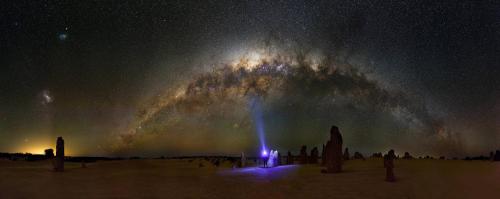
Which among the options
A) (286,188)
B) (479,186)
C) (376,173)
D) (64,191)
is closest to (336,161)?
(376,173)

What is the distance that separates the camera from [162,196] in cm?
1994

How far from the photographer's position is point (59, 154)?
124 feet

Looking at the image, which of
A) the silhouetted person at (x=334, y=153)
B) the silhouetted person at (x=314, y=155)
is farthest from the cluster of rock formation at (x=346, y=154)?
the silhouetted person at (x=334, y=153)

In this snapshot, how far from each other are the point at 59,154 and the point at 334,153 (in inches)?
901

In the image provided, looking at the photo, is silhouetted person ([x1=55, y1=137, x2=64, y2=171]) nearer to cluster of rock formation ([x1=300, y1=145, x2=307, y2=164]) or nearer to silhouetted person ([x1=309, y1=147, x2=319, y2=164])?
cluster of rock formation ([x1=300, y1=145, x2=307, y2=164])

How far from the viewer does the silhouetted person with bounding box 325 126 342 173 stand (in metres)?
28.5

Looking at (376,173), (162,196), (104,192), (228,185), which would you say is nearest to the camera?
(162,196)

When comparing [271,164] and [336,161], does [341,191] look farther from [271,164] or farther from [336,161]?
[271,164]

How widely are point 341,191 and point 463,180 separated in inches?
271

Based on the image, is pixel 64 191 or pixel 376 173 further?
pixel 376 173

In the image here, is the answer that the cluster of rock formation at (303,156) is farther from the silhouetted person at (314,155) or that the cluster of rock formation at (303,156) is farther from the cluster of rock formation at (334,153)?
the cluster of rock formation at (334,153)

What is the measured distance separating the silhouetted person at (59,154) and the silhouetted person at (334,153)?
72.4 ft

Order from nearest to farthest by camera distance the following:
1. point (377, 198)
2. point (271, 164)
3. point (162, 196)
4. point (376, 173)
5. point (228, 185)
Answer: point (377, 198) → point (162, 196) → point (228, 185) → point (376, 173) → point (271, 164)

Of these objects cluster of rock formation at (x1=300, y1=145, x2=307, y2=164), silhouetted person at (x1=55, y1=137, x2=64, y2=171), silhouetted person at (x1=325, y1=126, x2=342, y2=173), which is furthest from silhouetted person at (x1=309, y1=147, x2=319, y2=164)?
silhouetted person at (x1=55, y1=137, x2=64, y2=171)
